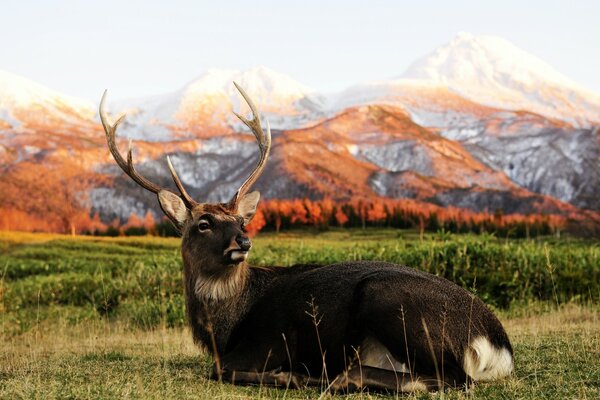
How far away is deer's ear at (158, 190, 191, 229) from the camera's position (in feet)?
25.4

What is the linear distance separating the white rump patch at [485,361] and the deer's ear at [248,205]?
2928mm

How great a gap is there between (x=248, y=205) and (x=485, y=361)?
315 centimetres

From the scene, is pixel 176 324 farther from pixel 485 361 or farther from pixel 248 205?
pixel 485 361

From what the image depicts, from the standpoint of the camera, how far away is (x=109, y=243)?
3494 cm

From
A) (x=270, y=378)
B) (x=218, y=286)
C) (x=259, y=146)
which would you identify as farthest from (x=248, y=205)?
(x=270, y=378)

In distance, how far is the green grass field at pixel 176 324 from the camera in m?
6.12

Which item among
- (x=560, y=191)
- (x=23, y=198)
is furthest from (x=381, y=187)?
(x=23, y=198)

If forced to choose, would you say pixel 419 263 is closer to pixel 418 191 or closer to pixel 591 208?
pixel 591 208

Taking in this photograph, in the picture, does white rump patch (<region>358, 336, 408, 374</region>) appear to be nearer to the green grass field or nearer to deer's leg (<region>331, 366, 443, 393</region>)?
deer's leg (<region>331, 366, 443, 393</region>)

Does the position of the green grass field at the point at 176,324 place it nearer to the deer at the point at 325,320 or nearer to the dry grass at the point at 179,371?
the dry grass at the point at 179,371

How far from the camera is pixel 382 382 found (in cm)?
602

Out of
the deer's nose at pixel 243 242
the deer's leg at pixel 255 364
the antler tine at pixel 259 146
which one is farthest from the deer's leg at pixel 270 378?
the antler tine at pixel 259 146

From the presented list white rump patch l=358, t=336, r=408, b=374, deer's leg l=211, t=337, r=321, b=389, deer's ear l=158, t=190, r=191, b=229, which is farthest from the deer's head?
white rump patch l=358, t=336, r=408, b=374

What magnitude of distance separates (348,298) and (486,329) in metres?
1.15
